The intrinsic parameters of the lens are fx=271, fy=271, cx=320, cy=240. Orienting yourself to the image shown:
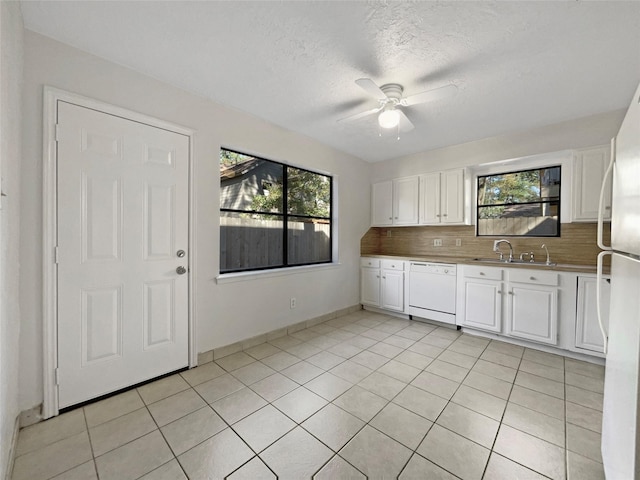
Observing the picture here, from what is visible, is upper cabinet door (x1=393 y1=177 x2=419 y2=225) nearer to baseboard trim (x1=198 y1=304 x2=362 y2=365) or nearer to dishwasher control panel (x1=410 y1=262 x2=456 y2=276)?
dishwasher control panel (x1=410 y1=262 x2=456 y2=276)

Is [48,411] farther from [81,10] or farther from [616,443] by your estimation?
[616,443]

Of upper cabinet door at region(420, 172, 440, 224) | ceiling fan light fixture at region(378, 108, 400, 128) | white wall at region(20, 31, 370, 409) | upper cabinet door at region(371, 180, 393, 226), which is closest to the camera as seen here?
white wall at region(20, 31, 370, 409)

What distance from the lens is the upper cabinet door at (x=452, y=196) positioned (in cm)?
370

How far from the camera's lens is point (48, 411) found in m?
1.78

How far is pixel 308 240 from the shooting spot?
388 cm

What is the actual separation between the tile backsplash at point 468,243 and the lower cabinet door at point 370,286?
36cm

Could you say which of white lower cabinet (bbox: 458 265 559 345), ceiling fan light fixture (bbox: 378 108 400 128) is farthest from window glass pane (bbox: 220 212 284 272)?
white lower cabinet (bbox: 458 265 559 345)

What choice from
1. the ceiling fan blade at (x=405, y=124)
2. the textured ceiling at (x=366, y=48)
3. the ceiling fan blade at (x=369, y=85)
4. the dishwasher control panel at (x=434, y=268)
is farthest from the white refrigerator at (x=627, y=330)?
the dishwasher control panel at (x=434, y=268)

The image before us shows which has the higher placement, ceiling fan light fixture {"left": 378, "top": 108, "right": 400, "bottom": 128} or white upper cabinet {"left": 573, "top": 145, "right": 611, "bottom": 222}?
ceiling fan light fixture {"left": 378, "top": 108, "right": 400, "bottom": 128}

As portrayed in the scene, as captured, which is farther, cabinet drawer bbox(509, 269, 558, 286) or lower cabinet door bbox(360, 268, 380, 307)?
lower cabinet door bbox(360, 268, 380, 307)

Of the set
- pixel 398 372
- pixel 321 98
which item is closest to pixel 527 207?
pixel 398 372

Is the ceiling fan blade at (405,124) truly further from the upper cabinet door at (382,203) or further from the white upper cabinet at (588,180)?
the white upper cabinet at (588,180)

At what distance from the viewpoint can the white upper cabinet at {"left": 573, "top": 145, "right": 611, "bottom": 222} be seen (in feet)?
9.09

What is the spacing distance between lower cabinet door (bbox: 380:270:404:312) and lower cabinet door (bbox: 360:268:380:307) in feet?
0.30
